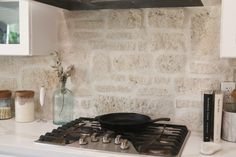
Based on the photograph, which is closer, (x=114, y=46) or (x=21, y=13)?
(x=21, y=13)

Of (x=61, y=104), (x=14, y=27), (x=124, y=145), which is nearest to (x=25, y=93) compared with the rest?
(x=61, y=104)

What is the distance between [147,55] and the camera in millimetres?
1971

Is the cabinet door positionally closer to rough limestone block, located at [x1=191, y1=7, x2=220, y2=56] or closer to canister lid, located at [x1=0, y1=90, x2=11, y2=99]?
canister lid, located at [x1=0, y1=90, x2=11, y2=99]

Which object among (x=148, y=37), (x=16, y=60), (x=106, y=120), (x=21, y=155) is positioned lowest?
(x=21, y=155)

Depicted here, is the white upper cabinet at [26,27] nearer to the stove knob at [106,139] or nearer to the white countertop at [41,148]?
the white countertop at [41,148]

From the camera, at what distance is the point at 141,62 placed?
1985mm

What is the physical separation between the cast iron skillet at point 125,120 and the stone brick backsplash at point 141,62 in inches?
4.7

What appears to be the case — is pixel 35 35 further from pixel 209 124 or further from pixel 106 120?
pixel 209 124

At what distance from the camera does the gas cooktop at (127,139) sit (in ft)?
4.89

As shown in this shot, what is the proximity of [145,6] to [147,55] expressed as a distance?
1.01 feet

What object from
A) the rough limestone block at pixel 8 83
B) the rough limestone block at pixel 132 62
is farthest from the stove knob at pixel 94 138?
the rough limestone block at pixel 8 83

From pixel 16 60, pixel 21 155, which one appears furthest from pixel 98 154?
pixel 16 60

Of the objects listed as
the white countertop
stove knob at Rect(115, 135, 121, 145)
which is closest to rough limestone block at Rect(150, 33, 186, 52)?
the white countertop

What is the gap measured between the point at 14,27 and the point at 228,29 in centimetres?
127
